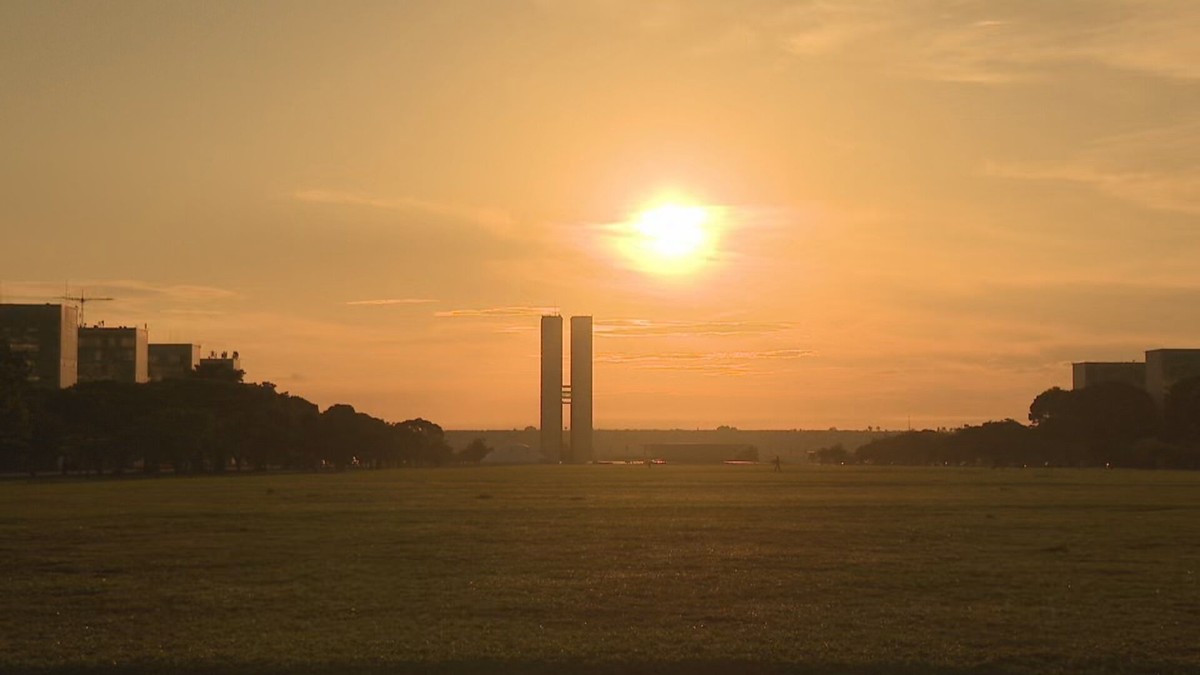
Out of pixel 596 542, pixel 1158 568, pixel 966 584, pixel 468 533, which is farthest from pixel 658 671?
pixel 468 533

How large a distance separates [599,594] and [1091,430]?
159 metres

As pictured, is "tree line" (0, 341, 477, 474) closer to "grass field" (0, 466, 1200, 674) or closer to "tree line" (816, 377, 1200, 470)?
"grass field" (0, 466, 1200, 674)

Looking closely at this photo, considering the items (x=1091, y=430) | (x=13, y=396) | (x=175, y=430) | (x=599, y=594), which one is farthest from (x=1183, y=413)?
(x=599, y=594)

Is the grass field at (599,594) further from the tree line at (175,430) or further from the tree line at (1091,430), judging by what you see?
the tree line at (1091,430)

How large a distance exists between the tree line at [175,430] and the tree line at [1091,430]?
78846mm

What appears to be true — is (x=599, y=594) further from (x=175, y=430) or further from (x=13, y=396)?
(x=175, y=430)

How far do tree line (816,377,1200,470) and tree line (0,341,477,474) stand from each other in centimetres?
7885

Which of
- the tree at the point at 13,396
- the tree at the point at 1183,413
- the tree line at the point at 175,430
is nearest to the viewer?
the tree at the point at 13,396

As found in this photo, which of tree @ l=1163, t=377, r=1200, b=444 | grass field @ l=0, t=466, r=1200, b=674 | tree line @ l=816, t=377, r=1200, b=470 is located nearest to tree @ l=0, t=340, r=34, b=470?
grass field @ l=0, t=466, r=1200, b=674

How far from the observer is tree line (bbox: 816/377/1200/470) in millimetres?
159250

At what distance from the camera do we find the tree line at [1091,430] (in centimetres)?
15925

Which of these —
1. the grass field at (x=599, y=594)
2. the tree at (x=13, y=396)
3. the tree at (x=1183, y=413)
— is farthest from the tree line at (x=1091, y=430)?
the grass field at (x=599, y=594)

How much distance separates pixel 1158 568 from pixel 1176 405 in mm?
143387

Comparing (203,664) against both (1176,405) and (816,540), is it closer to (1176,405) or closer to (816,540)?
(816,540)
